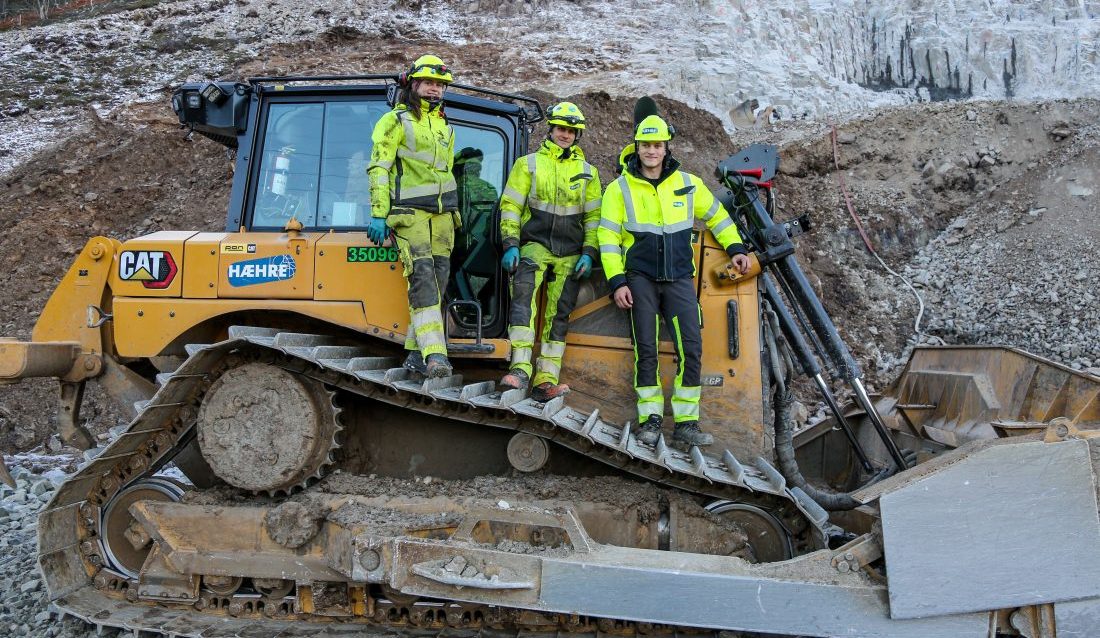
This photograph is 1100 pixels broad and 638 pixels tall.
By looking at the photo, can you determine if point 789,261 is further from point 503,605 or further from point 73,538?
point 73,538

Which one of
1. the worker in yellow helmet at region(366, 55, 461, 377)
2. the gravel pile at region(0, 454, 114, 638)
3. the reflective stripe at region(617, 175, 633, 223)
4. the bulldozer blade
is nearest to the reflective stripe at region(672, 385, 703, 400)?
the reflective stripe at region(617, 175, 633, 223)

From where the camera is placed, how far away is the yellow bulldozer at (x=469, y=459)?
3.67m

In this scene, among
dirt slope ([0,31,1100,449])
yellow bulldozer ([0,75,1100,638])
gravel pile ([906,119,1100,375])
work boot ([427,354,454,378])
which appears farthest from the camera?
dirt slope ([0,31,1100,449])

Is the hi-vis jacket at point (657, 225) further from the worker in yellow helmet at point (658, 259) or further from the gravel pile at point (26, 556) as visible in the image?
the gravel pile at point (26, 556)

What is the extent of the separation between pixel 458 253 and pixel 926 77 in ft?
49.7

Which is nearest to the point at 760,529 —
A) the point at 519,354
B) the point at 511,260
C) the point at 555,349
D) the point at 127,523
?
the point at 555,349

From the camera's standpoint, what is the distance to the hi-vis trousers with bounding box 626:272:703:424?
4.55 meters

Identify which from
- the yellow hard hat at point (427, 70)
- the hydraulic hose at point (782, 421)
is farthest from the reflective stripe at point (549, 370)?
the yellow hard hat at point (427, 70)

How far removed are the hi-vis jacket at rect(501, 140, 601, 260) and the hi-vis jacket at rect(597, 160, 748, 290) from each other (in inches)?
8.8

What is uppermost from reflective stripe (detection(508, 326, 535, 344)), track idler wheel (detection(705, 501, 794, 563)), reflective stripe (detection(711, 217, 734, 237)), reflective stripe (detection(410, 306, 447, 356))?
Result: reflective stripe (detection(711, 217, 734, 237))

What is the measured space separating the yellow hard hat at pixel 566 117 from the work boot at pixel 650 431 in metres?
1.77

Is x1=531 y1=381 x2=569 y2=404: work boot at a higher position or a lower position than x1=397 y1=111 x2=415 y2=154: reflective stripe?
lower

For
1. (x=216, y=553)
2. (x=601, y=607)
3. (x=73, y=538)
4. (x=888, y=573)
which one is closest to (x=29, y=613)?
(x=73, y=538)

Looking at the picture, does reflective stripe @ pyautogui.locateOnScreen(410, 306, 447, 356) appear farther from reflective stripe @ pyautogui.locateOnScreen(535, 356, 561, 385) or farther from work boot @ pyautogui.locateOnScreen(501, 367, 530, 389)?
reflective stripe @ pyautogui.locateOnScreen(535, 356, 561, 385)
